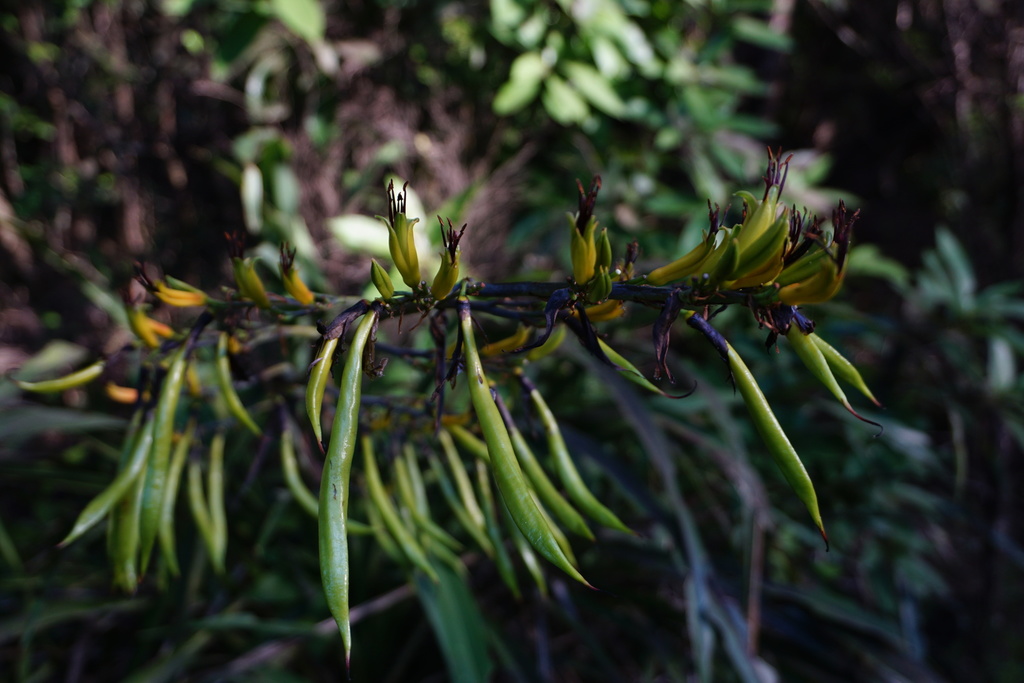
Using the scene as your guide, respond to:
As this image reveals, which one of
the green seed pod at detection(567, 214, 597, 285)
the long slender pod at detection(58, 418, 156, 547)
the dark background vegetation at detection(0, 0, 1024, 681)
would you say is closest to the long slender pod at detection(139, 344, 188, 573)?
the long slender pod at detection(58, 418, 156, 547)

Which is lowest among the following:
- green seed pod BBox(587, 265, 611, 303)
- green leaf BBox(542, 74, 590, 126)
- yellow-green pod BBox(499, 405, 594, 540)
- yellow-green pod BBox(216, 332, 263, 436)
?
yellow-green pod BBox(499, 405, 594, 540)

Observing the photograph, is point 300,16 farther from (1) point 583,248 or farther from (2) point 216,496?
(1) point 583,248

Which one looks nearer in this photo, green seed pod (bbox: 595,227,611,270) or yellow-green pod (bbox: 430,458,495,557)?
green seed pod (bbox: 595,227,611,270)

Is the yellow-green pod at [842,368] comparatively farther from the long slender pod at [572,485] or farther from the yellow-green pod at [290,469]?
the yellow-green pod at [290,469]

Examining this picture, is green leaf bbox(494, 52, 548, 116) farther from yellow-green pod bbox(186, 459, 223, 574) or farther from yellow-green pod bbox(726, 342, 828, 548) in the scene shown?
yellow-green pod bbox(726, 342, 828, 548)

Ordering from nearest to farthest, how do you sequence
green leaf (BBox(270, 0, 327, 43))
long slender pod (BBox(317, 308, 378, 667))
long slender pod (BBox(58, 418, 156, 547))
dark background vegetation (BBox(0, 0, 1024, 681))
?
long slender pod (BBox(317, 308, 378, 667))
long slender pod (BBox(58, 418, 156, 547))
dark background vegetation (BBox(0, 0, 1024, 681))
green leaf (BBox(270, 0, 327, 43))

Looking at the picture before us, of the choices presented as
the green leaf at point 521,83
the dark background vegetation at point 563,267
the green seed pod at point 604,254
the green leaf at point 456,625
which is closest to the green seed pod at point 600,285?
the green seed pod at point 604,254
